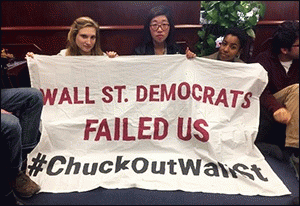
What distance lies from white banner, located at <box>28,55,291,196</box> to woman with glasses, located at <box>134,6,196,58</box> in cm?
25

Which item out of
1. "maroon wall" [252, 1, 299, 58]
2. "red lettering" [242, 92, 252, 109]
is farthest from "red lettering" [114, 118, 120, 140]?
"maroon wall" [252, 1, 299, 58]

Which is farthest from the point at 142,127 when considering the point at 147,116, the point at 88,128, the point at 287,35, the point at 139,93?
the point at 287,35

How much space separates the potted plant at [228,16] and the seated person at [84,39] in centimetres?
78

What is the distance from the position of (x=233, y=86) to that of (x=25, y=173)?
1281mm

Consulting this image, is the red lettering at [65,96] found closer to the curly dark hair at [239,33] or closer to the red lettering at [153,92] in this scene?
the red lettering at [153,92]

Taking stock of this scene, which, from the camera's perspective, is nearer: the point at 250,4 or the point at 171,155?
the point at 171,155

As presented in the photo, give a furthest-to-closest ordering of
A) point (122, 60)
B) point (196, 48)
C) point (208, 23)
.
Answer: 1. point (196, 48)
2. point (208, 23)
3. point (122, 60)

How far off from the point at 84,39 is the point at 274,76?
1.22 metres

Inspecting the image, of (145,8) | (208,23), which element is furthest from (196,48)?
(145,8)

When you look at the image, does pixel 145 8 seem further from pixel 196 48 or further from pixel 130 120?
pixel 130 120

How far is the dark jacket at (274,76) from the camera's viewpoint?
1655 millimetres

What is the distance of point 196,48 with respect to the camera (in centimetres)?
226

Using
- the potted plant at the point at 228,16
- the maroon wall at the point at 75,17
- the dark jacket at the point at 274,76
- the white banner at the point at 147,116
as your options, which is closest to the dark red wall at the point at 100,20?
the maroon wall at the point at 75,17

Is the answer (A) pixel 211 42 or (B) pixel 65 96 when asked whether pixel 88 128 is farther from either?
(A) pixel 211 42
